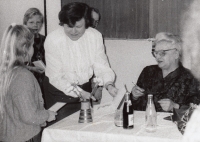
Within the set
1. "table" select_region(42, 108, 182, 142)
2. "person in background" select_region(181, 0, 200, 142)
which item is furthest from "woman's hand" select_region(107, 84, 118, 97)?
"person in background" select_region(181, 0, 200, 142)

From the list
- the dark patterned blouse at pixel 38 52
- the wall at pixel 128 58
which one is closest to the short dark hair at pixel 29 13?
the dark patterned blouse at pixel 38 52

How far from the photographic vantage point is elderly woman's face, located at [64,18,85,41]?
255 cm

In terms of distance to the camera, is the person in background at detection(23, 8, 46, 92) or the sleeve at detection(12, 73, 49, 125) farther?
the person in background at detection(23, 8, 46, 92)

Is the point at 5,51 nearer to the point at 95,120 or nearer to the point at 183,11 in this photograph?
the point at 95,120

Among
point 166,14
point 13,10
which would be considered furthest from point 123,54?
point 13,10

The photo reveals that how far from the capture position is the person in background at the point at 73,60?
8.69ft

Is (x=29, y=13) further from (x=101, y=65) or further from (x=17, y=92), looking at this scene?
(x=17, y=92)

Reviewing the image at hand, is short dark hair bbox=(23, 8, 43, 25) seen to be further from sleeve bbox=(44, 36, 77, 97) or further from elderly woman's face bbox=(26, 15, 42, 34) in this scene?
sleeve bbox=(44, 36, 77, 97)

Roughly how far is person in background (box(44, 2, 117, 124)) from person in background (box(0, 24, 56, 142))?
0.76 metres

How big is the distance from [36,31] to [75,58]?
1097mm

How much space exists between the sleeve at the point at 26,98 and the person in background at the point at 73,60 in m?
0.81

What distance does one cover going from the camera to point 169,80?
2582 millimetres

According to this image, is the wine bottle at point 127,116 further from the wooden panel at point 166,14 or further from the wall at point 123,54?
the wall at point 123,54

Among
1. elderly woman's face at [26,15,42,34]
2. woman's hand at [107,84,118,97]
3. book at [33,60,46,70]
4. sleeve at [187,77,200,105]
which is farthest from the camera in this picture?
elderly woman's face at [26,15,42,34]
